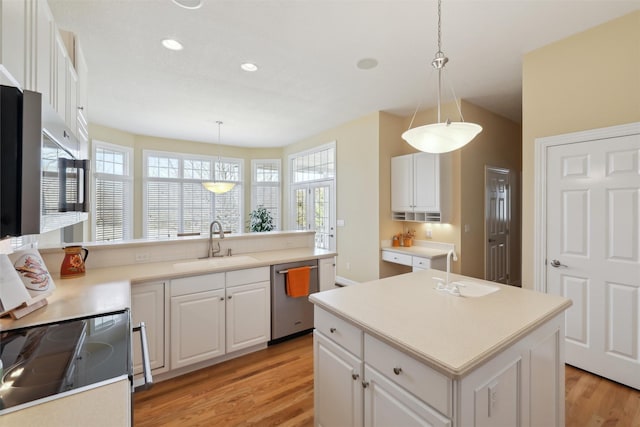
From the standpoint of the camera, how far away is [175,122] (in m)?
4.89

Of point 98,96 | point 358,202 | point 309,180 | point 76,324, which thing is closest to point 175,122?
point 98,96

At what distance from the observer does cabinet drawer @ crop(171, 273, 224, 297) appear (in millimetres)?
2295

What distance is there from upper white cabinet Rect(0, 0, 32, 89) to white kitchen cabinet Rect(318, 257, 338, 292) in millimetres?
2578

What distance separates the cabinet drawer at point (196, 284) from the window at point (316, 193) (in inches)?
120

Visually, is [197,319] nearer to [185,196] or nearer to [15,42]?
[15,42]

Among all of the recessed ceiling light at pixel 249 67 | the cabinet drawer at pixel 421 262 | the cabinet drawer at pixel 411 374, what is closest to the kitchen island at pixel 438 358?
the cabinet drawer at pixel 411 374

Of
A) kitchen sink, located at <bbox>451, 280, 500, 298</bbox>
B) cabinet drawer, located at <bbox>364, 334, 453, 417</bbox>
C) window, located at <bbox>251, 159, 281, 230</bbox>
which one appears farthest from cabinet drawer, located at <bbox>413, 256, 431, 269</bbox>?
window, located at <bbox>251, 159, 281, 230</bbox>

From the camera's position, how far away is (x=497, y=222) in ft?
14.8

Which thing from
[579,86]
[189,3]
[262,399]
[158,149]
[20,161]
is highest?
[189,3]

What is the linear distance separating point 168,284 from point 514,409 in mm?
2302

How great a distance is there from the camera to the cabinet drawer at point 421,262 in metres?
3.71

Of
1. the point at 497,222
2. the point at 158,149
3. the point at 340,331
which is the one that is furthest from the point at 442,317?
the point at 158,149

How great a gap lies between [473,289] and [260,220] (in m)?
5.54

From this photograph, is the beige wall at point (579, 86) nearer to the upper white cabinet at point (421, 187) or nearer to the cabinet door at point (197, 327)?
the upper white cabinet at point (421, 187)
